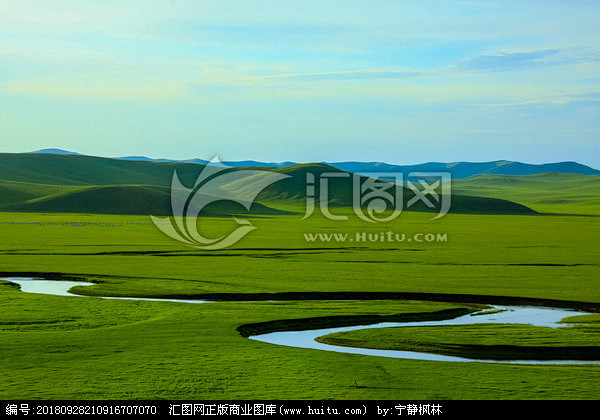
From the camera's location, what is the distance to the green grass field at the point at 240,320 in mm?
16734

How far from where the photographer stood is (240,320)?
2548 cm

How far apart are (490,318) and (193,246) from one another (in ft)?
129

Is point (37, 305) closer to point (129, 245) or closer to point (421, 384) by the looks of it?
point (421, 384)

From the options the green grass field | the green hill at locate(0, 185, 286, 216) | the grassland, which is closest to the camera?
the green grass field

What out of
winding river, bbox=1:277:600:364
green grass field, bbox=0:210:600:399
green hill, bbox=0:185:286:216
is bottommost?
winding river, bbox=1:277:600:364

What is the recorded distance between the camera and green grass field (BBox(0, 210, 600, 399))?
54.9 feet

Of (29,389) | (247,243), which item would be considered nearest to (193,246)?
(247,243)

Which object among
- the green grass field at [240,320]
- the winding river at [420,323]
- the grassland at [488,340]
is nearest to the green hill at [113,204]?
the green grass field at [240,320]

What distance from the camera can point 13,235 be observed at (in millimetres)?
72062

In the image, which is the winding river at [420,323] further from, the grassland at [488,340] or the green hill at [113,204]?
the green hill at [113,204]
